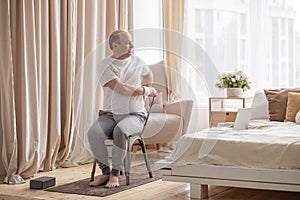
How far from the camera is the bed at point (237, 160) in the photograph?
380 centimetres

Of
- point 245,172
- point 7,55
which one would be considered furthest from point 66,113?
point 245,172

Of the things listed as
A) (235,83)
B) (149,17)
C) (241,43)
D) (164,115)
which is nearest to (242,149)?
(164,115)

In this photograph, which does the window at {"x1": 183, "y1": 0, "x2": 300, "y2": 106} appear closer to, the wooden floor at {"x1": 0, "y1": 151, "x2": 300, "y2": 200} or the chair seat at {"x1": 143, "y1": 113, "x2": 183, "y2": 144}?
the chair seat at {"x1": 143, "y1": 113, "x2": 183, "y2": 144}

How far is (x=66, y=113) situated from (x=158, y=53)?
162cm

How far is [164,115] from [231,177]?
1679mm

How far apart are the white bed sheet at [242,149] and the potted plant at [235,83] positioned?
162cm

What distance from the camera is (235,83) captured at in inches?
239

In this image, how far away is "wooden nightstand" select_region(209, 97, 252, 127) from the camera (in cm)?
598

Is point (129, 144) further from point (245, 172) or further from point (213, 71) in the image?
point (213, 71)

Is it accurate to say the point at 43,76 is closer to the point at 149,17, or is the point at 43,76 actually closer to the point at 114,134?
the point at 114,134

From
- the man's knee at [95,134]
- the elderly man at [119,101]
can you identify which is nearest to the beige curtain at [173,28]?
the elderly man at [119,101]

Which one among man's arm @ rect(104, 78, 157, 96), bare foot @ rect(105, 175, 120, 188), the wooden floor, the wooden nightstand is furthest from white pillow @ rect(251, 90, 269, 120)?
bare foot @ rect(105, 175, 120, 188)

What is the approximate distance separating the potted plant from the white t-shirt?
1646 millimetres

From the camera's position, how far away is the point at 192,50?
261 inches
